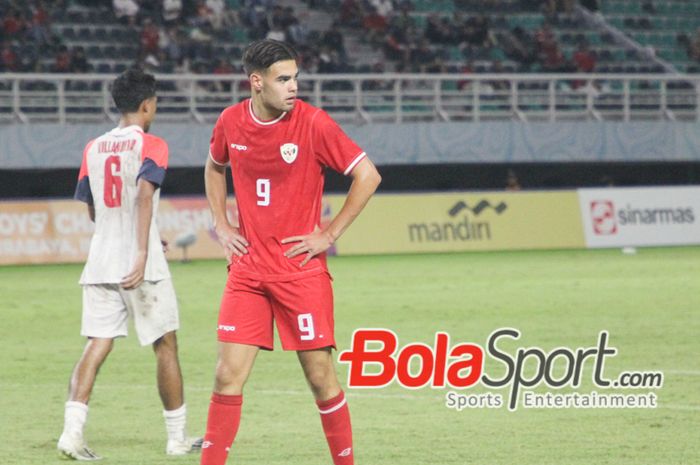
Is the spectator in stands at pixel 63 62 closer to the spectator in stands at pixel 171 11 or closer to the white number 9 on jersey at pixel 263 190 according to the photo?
the spectator in stands at pixel 171 11

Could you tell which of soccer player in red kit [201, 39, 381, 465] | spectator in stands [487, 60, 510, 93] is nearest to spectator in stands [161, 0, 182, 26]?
spectator in stands [487, 60, 510, 93]

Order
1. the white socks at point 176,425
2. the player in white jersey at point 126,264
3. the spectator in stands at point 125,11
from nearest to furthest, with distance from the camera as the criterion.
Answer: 1. the player in white jersey at point 126,264
2. the white socks at point 176,425
3. the spectator in stands at point 125,11

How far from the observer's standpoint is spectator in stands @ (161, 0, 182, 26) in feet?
108

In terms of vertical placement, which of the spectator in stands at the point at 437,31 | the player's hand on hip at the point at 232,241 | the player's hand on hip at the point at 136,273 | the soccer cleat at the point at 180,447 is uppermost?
the player's hand on hip at the point at 232,241

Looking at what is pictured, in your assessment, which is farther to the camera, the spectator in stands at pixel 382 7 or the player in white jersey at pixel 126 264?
the spectator in stands at pixel 382 7

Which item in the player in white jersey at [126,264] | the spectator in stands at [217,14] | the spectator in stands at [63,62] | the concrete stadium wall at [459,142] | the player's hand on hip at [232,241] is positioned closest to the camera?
the player's hand on hip at [232,241]

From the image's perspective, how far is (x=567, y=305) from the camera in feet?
59.2

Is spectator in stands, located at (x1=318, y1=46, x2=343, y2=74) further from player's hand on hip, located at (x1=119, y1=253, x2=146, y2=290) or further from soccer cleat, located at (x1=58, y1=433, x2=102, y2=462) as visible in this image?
soccer cleat, located at (x1=58, y1=433, x2=102, y2=462)

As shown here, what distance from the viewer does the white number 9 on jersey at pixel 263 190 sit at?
6781 mm

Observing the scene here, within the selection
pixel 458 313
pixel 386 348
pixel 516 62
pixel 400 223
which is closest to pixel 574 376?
pixel 386 348

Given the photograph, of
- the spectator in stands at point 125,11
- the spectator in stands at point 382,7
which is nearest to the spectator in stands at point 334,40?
the spectator in stands at point 382,7

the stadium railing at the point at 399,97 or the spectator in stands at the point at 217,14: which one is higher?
the spectator in stands at the point at 217,14

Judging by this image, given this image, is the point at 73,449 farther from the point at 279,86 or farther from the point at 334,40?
the point at 334,40

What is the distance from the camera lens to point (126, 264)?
855cm
